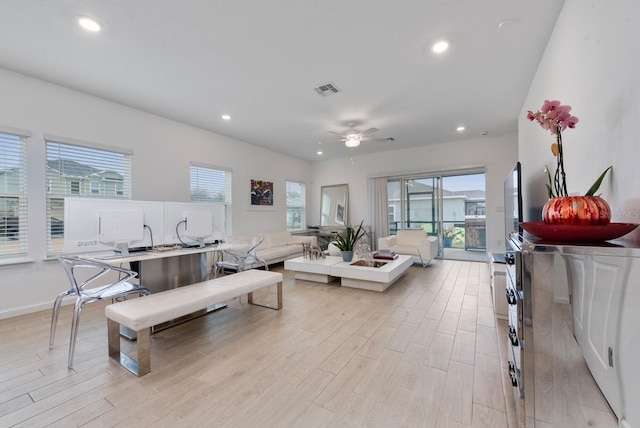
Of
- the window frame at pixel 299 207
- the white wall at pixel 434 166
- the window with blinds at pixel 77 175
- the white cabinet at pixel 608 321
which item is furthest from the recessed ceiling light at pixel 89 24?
the white wall at pixel 434 166

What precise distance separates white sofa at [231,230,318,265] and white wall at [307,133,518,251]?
170 cm

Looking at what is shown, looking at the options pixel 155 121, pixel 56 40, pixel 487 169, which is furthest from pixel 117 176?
pixel 487 169

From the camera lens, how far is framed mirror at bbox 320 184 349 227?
7182 millimetres

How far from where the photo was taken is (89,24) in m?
2.12

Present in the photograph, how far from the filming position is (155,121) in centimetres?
408

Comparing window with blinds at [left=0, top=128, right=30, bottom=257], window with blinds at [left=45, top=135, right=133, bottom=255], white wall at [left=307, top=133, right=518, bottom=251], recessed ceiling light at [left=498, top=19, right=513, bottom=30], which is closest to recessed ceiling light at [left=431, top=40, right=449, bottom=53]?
recessed ceiling light at [left=498, top=19, right=513, bottom=30]

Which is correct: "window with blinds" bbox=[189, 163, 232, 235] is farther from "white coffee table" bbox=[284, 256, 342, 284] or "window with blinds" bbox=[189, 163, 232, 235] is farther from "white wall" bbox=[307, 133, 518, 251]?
"white wall" bbox=[307, 133, 518, 251]

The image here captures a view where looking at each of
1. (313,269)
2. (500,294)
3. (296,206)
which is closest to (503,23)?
(500,294)

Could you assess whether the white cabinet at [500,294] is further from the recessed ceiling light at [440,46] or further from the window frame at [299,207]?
the window frame at [299,207]

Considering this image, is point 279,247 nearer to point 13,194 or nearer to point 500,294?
point 13,194

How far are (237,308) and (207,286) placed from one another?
2.55ft

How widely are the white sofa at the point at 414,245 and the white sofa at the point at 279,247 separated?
5.81 feet

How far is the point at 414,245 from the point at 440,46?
12.5 ft

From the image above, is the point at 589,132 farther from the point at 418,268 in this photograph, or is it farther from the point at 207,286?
the point at 418,268
